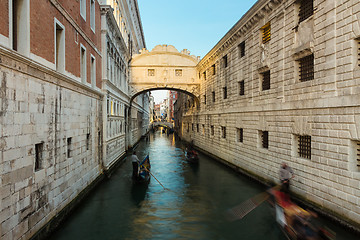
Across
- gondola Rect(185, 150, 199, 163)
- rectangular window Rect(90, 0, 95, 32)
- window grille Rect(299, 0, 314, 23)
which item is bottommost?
gondola Rect(185, 150, 199, 163)

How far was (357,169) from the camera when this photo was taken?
731 centimetres

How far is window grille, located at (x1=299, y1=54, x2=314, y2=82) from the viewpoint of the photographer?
938 cm

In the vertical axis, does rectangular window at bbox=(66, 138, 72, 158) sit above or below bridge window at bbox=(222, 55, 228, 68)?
below

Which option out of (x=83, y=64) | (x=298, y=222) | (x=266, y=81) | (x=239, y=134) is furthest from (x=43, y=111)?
(x=239, y=134)

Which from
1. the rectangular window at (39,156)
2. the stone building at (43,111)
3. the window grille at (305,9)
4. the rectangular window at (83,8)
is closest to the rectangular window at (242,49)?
the window grille at (305,9)

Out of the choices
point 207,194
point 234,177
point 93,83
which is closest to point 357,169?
point 207,194

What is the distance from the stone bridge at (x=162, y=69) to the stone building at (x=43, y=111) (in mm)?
13381

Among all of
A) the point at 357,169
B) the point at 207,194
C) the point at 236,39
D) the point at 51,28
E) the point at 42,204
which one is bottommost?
the point at 207,194

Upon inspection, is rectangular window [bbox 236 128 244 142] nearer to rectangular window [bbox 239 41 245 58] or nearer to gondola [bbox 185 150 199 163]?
gondola [bbox 185 150 199 163]

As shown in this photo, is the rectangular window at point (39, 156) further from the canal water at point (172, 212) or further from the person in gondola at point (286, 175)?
the person in gondola at point (286, 175)

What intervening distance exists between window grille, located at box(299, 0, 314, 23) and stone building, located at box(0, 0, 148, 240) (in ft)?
28.2

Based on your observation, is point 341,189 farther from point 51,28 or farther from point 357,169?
point 51,28

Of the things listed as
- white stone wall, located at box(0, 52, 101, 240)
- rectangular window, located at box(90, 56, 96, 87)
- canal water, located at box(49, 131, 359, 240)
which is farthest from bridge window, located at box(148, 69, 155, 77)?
white stone wall, located at box(0, 52, 101, 240)

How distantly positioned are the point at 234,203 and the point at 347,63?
→ 635cm
